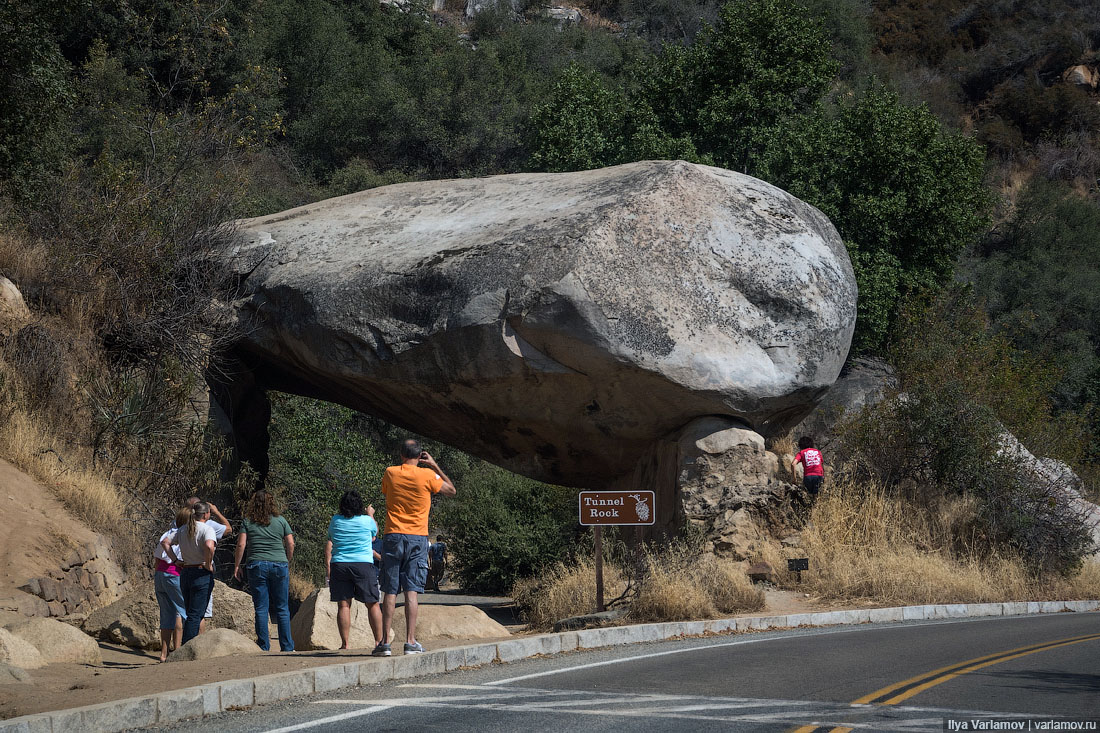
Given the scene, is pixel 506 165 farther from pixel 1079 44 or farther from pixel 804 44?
pixel 1079 44

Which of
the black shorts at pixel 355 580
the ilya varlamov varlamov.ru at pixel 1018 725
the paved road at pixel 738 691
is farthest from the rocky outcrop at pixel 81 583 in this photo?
the ilya varlamov varlamov.ru at pixel 1018 725

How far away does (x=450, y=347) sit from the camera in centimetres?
1380

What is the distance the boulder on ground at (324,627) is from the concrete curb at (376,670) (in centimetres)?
197

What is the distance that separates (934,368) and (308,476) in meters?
14.6

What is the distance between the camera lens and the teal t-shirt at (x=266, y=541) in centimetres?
1030

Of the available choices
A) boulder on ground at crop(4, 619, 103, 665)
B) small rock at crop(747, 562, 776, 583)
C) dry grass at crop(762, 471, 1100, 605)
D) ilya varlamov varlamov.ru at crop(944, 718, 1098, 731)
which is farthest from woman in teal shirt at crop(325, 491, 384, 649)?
dry grass at crop(762, 471, 1100, 605)

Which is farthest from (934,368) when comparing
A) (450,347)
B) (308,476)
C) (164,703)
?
(164,703)

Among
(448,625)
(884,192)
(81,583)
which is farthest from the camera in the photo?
(884,192)

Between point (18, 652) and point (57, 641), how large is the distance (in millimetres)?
834

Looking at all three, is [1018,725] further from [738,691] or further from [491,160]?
[491,160]

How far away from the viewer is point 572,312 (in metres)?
12.9

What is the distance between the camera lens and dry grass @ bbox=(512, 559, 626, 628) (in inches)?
493

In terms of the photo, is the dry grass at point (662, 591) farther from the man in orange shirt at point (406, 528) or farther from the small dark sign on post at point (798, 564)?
the man in orange shirt at point (406, 528)

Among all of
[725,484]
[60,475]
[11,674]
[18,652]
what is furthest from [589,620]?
[60,475]
